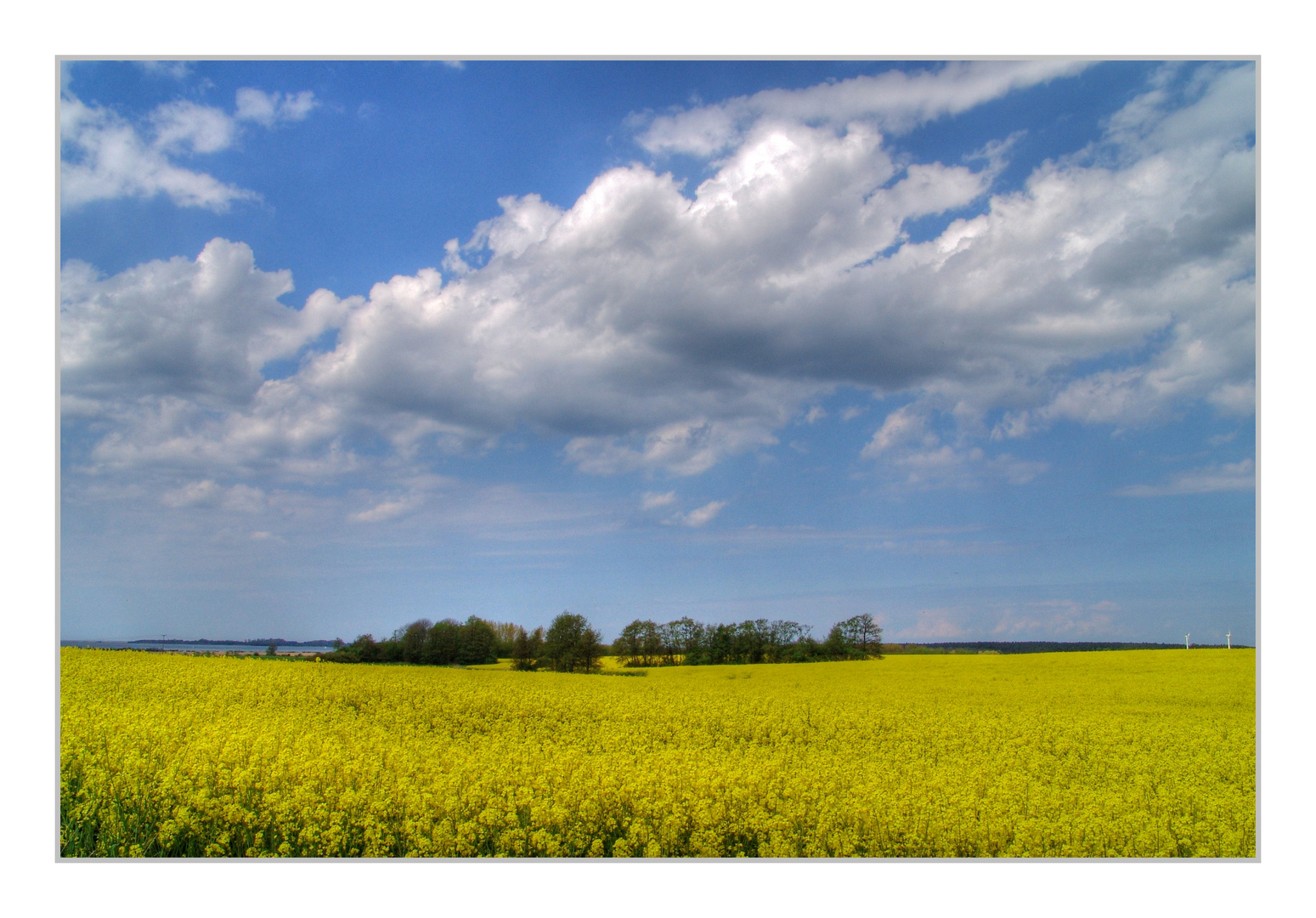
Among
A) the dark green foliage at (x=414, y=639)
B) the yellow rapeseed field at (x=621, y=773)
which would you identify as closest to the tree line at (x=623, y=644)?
the dark green foliage at (x=414, y=639)

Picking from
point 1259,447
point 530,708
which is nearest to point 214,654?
point 530,708

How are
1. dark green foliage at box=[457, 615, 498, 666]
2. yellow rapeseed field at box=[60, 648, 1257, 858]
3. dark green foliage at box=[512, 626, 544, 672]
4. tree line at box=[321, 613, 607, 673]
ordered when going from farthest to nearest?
dark green foliage at box=[512, 626, 544, 672], dark green foliage at box=[457, 615, 498, 666], tree line at box=[321, 613, 607, 673], yellow rapeseed field at box=[60, 648, 1257, 858]

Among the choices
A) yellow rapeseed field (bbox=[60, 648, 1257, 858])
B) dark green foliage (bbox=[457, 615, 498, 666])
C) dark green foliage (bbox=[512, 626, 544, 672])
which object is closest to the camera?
yellow rapeseed field (bbox=[60, 648, 1257, 858])

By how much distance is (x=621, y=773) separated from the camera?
5648mm

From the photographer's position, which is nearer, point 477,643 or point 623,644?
point 477,643

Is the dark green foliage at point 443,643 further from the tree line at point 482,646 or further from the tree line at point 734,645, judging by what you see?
the tree line at point 734,645

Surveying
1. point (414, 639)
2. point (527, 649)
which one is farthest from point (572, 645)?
point (414, 639)

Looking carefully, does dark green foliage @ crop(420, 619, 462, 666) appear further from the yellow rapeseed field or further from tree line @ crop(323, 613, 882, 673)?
the yellow rapeseed field

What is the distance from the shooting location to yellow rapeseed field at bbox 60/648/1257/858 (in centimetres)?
502

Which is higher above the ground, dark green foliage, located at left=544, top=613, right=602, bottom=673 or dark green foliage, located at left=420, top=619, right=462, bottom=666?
dark green foliage, located at left=420, top=619, right=462, bottom=666

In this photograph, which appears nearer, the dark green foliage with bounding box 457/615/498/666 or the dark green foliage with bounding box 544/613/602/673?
the dark green foliage with bounding box 457/615/498/666

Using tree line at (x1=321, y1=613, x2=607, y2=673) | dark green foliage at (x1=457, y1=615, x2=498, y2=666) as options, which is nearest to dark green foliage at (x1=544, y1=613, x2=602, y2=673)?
tree line at (x1=321, y1=613, x2=607, y2=673)

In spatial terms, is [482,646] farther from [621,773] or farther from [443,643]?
[621,773]
